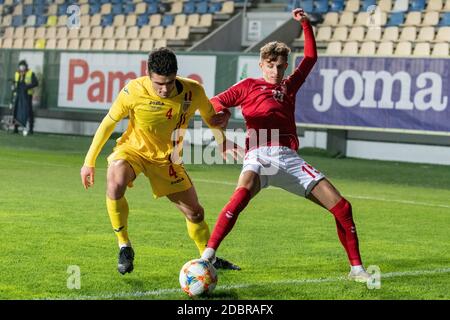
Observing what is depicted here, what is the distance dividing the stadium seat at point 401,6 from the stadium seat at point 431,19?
2.26ft

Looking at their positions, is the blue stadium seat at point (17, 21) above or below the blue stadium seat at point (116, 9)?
below

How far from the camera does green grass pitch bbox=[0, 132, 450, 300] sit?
7.70m

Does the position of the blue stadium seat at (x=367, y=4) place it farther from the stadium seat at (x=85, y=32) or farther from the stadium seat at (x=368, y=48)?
the stadium seat at (x=85, y=32)

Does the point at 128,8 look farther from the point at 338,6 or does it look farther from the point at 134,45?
the point at 338,6

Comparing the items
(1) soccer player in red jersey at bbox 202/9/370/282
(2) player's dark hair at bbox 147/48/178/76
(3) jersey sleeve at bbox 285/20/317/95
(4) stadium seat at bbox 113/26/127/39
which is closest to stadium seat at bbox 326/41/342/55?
(4) stadium seat at bbox 113/26/127/39

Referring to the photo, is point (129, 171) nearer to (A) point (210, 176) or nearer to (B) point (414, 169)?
(A) point (210, 176)

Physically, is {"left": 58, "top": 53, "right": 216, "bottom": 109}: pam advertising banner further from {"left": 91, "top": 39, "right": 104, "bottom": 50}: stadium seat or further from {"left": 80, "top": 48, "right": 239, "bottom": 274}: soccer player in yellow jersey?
{"left": 80, "top": 48, "right": 239, "bottom": 274}: soccer player in yellow jersey

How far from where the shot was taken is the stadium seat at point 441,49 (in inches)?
889

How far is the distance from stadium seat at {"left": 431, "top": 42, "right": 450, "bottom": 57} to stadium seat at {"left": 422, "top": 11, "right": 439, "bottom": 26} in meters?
1.23

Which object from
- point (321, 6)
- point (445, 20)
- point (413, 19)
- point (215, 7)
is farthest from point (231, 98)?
point (215, 7)

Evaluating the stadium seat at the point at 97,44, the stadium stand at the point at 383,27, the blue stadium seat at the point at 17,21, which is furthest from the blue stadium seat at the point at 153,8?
the stadium stand at the point at 383,27

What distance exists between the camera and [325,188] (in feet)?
26.6

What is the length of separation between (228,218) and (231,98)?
1.05m
